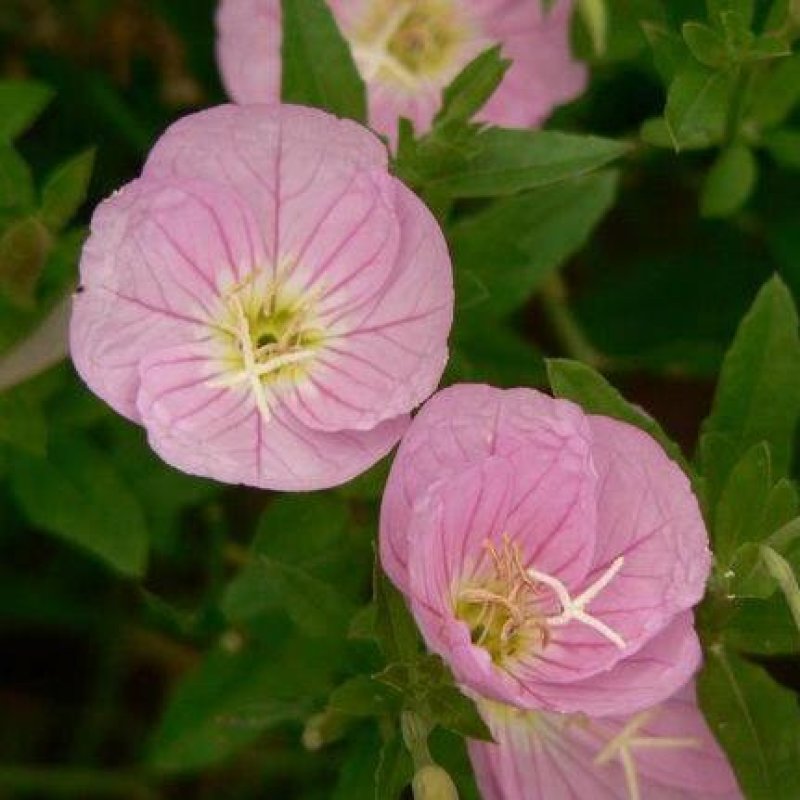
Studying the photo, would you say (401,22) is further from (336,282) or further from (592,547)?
(592,547)

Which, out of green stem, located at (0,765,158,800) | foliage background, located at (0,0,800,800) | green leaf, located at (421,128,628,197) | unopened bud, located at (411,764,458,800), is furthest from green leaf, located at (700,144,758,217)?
green stem, located at (0,765,158,800)

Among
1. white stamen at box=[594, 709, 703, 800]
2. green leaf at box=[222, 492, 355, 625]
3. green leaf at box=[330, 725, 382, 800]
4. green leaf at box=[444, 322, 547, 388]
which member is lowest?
green leaf at box=[330, 725, 382, 800]

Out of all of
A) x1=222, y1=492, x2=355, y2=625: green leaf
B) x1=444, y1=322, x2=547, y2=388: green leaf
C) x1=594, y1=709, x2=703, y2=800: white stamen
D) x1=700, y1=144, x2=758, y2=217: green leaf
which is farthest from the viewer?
x1=444, y1=322, x2=547, y2=388: green leaf

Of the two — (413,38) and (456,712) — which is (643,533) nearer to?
(456,712)

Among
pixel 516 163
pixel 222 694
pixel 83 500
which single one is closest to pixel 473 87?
pixel 516 163

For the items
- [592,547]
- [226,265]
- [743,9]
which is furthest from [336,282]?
[743,9]

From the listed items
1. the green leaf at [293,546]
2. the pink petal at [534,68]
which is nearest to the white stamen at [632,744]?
the green leaf at [293,546]

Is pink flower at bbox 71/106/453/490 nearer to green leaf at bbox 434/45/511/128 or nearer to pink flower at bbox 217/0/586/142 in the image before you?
green leaf at bbox 434/45/511/128
